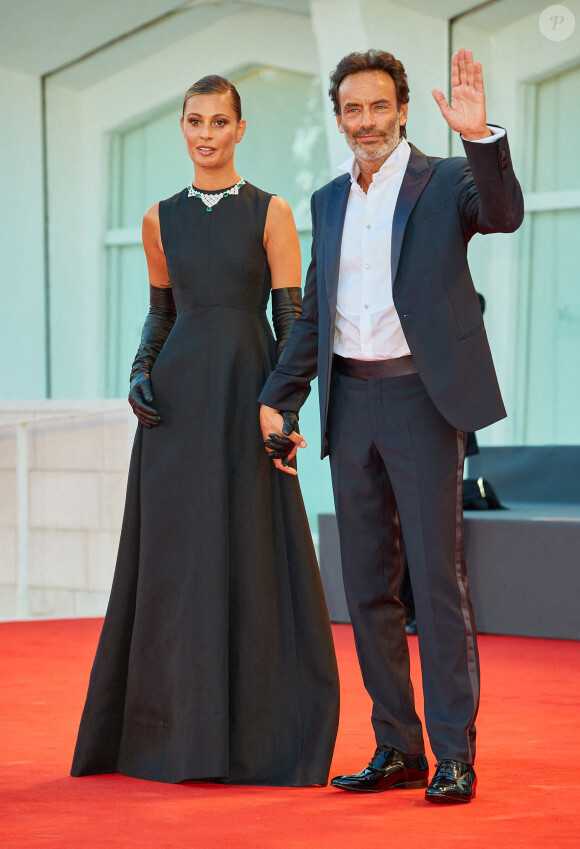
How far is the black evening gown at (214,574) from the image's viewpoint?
7.73ft

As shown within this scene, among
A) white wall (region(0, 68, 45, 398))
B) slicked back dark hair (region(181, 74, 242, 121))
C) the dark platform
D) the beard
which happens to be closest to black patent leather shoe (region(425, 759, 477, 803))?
the beard

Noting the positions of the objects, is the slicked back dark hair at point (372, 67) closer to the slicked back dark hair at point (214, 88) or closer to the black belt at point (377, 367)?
the slicked back dark hair at point (214, 88)

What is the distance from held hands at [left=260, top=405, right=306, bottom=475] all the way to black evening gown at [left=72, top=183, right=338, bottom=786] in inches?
3.2

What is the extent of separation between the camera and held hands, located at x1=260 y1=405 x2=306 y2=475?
2.32 meters

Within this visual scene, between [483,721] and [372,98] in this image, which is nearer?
[372,98]

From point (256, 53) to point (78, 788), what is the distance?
5.65 meters

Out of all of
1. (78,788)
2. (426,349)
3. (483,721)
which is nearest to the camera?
(426,349)

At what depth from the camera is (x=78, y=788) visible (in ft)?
7.51

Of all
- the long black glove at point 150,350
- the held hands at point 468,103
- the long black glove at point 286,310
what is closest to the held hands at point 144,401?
the long black glove at point 150,350

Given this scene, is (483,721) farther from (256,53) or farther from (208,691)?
(256,53)

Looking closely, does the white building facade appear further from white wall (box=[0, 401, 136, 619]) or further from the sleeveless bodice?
the sleeveless bodice

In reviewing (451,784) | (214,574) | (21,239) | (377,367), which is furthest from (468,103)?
(21,239)

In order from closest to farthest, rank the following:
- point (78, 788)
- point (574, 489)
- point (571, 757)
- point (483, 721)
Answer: point (78, 788)
point (571, 757)
point (483, 721)
point (574, 489)

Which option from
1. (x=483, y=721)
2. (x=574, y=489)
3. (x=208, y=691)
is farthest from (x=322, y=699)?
(x=574, y=489)
